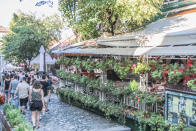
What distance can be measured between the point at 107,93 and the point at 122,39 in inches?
96.9

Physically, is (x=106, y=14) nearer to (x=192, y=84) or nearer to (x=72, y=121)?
(x=72, y=121)

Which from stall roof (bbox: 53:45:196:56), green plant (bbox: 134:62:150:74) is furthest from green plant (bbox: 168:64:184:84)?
green plant (bbox: 134:62:150:74)

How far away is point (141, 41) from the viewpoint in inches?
350

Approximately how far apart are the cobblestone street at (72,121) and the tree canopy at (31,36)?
13.8m

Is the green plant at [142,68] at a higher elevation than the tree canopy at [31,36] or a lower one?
lower

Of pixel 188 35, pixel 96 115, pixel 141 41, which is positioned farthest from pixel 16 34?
pixel 188 35

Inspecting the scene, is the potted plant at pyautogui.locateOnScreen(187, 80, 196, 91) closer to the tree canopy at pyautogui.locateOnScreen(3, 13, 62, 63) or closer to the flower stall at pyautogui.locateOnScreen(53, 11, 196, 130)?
the flower stall at pyautogui.locateOnScreen(53, 11, 196, 130)

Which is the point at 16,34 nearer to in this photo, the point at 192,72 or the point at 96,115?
the point at 96,115

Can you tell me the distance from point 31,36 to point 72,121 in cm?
1603

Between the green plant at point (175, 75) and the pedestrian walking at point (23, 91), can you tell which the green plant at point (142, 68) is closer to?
the green plant at point (175, 75)

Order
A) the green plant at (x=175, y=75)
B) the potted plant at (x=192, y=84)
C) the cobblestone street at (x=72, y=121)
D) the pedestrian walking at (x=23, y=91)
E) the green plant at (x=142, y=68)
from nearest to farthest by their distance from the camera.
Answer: the potted plant at (x=192, y=84)
the green plant at (x=175, y=75)
the green plant at (x=142, y=68)
the cobblestone street at (x=72, y=121)
the pedestrian walking at (x=23, y=91)

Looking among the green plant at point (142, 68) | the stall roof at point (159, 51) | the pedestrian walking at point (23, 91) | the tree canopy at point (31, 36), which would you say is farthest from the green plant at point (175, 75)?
the tree canopy at point (31, 36)

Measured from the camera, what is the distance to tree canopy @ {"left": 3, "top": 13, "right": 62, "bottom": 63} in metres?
24.1

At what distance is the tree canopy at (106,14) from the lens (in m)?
12.4
